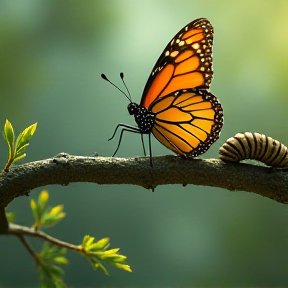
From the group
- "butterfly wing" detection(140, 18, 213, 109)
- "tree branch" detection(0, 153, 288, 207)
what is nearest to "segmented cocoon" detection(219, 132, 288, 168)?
"tree branch" detection(0, 153, 288, 207)

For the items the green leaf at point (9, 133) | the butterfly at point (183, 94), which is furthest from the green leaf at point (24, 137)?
the butterfly at point (183, 94)

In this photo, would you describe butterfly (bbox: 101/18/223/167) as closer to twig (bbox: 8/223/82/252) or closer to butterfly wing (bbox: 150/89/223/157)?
butterfly wing (bbox: 150/89/223/157)

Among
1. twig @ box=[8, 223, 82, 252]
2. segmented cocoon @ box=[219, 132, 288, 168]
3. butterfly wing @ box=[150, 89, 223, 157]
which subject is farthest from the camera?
butterfly wing @ box=[150, 89, 223, 157]

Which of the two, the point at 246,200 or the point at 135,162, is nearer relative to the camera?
the point at 135,162

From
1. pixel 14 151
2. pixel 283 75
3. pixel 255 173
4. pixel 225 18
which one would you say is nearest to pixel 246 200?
pixel 283 75

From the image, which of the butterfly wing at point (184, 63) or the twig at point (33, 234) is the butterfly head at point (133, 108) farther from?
the twig at point (33, 234)

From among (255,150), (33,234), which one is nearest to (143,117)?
(255,150)

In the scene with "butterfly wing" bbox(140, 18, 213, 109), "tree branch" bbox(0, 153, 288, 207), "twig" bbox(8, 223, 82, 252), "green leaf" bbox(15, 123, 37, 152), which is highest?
"butterfly wing" bbox(140, 18, 213, 109)

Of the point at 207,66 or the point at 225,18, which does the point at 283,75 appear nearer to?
the point at 225,18
